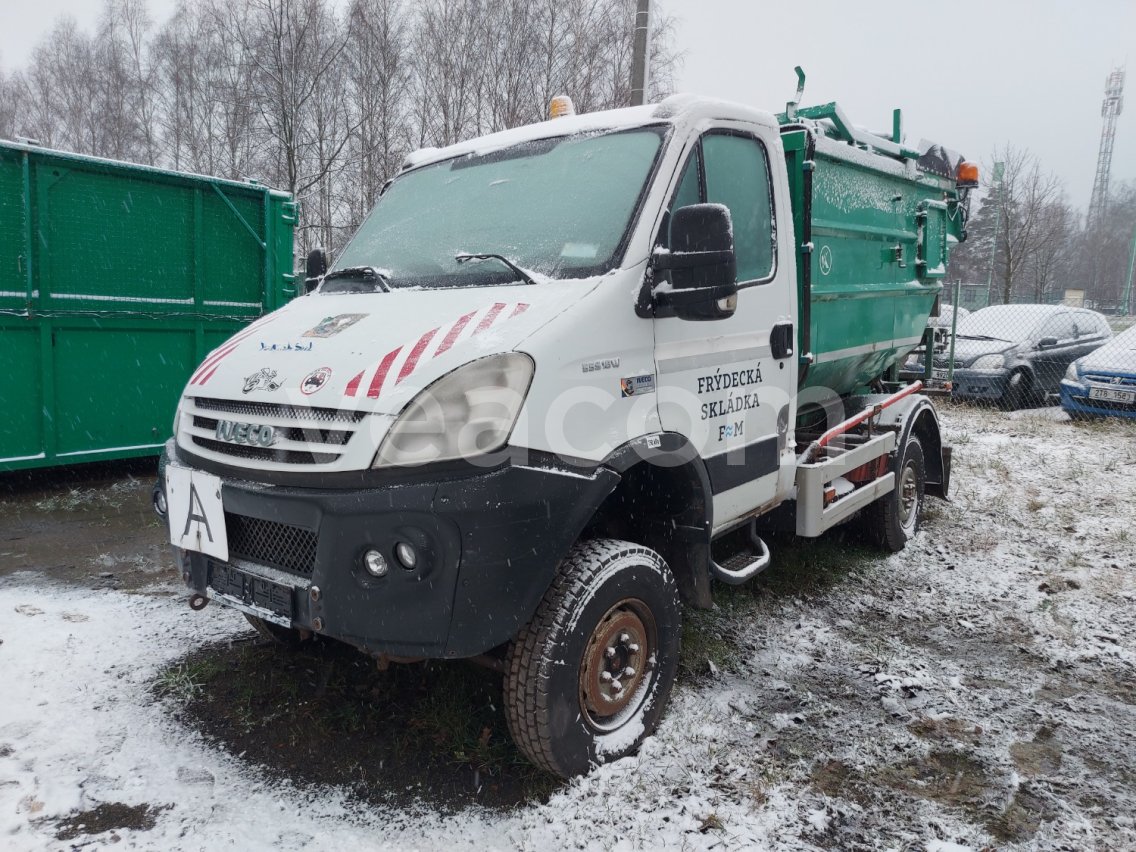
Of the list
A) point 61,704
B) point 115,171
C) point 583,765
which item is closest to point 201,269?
point 115,171

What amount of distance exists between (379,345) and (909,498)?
4.56 m

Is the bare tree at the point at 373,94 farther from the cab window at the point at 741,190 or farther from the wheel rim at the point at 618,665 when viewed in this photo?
the wheel rim at the point at 618,665

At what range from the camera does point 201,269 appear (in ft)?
23.9

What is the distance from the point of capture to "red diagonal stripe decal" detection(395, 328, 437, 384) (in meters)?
2.46

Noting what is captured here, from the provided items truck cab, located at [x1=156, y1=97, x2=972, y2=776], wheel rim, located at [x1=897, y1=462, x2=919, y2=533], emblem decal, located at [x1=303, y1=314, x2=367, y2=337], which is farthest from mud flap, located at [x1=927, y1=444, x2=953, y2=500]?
emblem decal, located at [x1=303, y1=314, x2=367, y2=337]

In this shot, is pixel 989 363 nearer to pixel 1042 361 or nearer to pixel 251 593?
pixel 1042 361

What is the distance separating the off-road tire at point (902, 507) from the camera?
17.6 feet

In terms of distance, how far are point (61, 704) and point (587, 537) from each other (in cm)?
229

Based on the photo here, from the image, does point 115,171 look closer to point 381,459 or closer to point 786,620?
point 381,459

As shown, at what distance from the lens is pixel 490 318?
2.62 metres

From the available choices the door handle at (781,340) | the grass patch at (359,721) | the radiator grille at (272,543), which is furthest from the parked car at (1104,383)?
the radiator grille at (272,543)

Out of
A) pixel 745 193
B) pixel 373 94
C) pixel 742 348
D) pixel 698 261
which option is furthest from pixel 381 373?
pixel 373 94

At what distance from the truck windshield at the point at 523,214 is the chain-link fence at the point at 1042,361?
7858mm

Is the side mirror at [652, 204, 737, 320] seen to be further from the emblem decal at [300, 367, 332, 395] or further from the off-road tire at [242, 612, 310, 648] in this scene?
the off-road tire at [242, 612, 310, 648]
